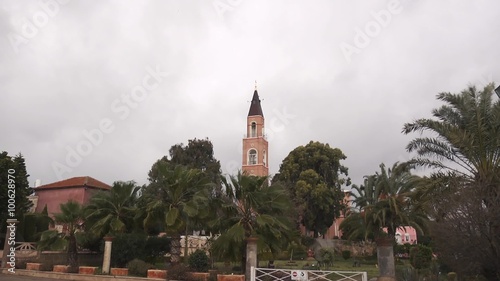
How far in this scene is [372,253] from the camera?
135 ft

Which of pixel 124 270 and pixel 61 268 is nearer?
pixel 124 270

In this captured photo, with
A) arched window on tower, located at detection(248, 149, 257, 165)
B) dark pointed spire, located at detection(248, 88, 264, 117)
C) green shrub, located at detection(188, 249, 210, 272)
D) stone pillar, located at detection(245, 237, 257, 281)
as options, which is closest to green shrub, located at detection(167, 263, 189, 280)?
green shrub, located at detection(188, 249, 210, 272)

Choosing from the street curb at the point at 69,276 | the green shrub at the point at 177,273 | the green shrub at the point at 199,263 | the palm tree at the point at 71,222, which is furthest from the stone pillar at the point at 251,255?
the palm tree at the point at 71,222

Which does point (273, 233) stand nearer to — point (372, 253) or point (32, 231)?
point (32, 231)

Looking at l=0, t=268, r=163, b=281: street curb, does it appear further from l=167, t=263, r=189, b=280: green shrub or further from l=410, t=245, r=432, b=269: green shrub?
l=410, t=245, r=432, b=269: green shrub

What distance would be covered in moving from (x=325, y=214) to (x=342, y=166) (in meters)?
6.93

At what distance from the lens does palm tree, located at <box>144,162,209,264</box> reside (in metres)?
18.1

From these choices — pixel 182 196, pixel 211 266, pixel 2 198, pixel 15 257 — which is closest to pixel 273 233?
pixel 211 266

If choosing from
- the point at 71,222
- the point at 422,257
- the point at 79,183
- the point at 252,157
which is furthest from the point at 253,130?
the point at 71,222

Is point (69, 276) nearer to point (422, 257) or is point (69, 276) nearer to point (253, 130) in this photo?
point (422, 257)

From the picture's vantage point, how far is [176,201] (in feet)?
62.2

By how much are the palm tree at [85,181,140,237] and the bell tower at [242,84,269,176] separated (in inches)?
1712

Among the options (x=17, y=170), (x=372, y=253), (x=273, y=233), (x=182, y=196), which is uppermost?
(x=17, y=170)

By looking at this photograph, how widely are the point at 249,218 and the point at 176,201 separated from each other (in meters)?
4.15
